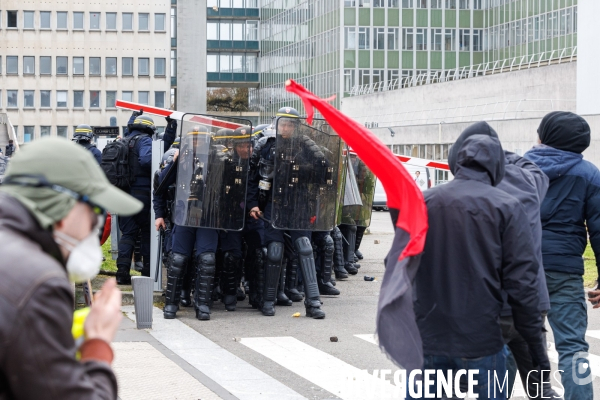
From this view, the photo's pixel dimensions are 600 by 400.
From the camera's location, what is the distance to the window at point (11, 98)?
3570 inches

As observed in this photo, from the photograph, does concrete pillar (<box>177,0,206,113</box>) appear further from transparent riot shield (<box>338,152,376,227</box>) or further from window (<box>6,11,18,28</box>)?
transparent riot shield (<box>338,152,376,227</box>)

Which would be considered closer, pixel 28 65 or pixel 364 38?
pixel 364 38

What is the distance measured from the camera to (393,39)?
2822 inches

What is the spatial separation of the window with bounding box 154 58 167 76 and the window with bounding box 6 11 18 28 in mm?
13324

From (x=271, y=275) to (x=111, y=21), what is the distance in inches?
3304

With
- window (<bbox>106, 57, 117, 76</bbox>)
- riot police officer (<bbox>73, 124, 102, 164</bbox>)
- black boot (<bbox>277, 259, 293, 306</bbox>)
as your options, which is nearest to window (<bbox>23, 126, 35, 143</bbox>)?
window (<bbox>106, 57, 117, 76</bbox>)

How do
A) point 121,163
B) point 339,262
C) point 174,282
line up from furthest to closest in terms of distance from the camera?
point 339,262 → point 121,163 → point 174,282

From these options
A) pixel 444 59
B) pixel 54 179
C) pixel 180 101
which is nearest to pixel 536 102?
pixel 444 59

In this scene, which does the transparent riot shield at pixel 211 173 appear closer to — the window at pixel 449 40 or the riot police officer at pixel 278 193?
the riot police officer at pixel 278 193

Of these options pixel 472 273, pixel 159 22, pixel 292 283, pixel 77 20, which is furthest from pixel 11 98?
pixel 472 273

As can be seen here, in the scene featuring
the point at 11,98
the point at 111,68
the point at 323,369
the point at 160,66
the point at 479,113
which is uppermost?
the point at 160,66

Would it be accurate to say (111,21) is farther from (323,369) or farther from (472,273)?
(472,273)

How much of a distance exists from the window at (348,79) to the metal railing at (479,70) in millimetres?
536

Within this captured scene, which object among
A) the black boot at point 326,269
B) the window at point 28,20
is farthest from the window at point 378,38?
the black boot at point 326,269
